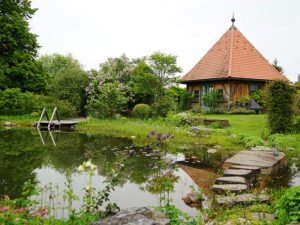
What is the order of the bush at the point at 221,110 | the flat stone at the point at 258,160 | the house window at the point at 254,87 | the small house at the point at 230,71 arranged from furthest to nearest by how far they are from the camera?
the house window at the point at 254,87
the small house at the point at 230,71
the bush at the point at 221,110
the flat stone at the point at 258,160

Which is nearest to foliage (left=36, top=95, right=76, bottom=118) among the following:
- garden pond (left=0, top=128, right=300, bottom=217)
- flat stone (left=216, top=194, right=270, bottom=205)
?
garden pond (left=0, top=128, right=300, bottom=217)

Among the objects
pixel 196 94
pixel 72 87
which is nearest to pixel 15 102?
pixel 72 87

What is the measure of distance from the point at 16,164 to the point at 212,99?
52.1ft

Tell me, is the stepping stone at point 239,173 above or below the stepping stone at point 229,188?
above

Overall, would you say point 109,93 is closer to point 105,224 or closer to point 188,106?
point 188,106

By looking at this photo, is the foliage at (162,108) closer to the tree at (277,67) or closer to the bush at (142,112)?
the bush at (142,112)

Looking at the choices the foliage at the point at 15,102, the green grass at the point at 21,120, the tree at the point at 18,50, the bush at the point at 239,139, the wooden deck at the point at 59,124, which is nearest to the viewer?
the bush at the point at 239,139

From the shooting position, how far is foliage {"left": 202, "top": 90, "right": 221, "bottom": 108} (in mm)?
20125

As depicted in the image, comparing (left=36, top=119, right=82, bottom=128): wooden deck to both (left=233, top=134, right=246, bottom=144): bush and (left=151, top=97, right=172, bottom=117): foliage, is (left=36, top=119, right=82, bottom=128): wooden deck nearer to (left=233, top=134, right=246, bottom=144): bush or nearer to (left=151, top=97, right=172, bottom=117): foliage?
(left=151, top=97, right=172, bottom=117): foliage

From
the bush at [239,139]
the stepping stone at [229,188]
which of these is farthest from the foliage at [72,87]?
the stepping stone at [229,188]

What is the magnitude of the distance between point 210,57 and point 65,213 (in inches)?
821

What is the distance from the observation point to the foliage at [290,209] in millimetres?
2823

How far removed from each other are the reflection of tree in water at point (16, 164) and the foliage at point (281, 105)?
8.34 meters

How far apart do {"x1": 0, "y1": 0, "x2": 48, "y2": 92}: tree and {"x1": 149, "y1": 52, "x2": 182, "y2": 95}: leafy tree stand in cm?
1073
